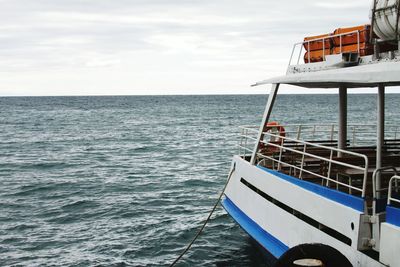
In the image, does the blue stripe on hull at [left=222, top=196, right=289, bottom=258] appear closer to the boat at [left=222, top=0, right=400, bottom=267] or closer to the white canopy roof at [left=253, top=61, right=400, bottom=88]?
the boat at [left=222, top=0, right=400, bottom=267]

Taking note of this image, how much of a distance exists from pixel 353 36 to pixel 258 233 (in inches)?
167

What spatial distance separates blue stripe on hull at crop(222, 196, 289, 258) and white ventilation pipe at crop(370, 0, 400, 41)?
399cm

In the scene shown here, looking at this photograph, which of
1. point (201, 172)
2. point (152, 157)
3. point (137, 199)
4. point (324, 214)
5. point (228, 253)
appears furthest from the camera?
point (152, 157)

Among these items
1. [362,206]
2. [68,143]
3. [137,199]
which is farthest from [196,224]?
[68,143]

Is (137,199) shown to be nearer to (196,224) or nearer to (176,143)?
(196,224)

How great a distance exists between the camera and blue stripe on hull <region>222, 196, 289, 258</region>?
9.35m

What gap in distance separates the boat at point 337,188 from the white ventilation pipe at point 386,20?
0.02 metres

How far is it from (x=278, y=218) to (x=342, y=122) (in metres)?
2.66

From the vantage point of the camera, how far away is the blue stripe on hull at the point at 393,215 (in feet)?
21.4

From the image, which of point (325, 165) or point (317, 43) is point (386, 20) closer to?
point (325, 165)

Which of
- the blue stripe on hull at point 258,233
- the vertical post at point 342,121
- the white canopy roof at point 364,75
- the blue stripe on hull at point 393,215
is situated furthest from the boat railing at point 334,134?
the blue stripe on hull at point 393,215

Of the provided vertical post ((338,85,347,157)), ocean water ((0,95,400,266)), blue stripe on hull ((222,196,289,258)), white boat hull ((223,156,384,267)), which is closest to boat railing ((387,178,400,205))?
white boat hull ((223,156,384,267))

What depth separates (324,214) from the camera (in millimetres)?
8141

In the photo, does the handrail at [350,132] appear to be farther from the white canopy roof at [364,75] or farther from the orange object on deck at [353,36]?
the white canopy roof at [364,75]
